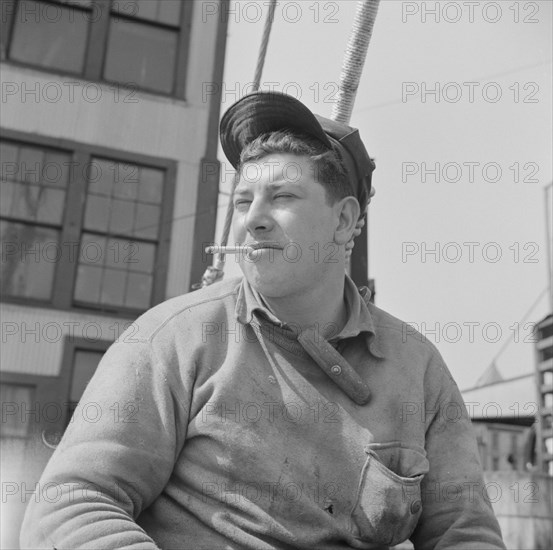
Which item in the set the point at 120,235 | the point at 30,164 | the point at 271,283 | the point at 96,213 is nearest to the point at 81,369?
the point at 120,235

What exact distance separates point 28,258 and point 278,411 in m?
7.06

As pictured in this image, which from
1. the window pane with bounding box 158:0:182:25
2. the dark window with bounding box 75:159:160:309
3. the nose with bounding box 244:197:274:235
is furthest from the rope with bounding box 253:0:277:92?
the window pane with bounding box 158:0:182:25

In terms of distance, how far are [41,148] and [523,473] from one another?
5.87 metres

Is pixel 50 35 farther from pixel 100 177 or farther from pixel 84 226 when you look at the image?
pixel 84 226

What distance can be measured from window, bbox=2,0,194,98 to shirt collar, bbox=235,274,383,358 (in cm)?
745

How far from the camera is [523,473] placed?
25.7ft

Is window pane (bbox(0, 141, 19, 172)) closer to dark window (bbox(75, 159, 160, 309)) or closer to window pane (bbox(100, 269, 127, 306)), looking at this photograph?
dark window (bbox(75, 159, 160, 309))

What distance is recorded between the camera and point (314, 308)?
1.57m

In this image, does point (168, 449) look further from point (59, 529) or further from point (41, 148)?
point (41, 148)

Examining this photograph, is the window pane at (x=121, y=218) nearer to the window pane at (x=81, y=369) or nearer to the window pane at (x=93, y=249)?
the window pane at (x=93, y=249)

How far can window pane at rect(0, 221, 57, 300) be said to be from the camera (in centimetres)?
791

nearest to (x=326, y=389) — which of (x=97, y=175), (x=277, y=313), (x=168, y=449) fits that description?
(x=277, y=313)

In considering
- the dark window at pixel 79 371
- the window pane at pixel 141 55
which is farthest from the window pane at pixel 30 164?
the dark window at pixel 79 371

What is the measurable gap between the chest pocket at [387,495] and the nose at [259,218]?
448 millimetres
